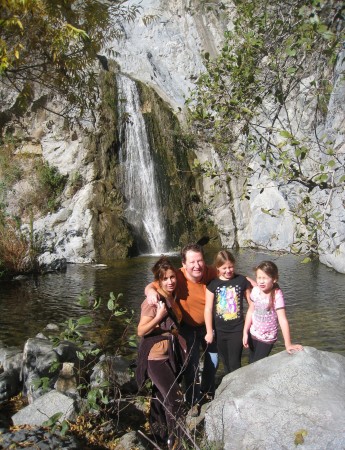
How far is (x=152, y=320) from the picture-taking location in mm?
3732

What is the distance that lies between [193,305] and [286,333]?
834 millimetres

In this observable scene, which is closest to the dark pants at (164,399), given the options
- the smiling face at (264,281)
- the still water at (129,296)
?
the smiling face at (264,281)

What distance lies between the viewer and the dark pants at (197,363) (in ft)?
13.9

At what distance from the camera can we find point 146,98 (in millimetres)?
18969

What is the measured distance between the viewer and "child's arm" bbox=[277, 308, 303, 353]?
3.70m

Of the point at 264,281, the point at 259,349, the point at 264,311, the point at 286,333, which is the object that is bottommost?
the point at 259,349

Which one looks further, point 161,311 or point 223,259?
point 223,259

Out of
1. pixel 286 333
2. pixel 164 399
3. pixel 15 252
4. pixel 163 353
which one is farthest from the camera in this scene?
pixel 15 252

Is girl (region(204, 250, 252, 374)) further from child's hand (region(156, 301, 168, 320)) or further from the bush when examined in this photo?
the bush

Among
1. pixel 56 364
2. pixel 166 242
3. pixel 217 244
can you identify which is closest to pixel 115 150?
pixel 166 242

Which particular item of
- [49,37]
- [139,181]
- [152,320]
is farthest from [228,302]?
[139,181]

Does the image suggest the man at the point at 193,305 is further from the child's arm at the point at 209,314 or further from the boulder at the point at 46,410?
the boulder at the point at 46,410

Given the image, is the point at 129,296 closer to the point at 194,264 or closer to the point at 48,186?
the point at 194,264

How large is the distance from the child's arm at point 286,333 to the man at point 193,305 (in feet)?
2.25
